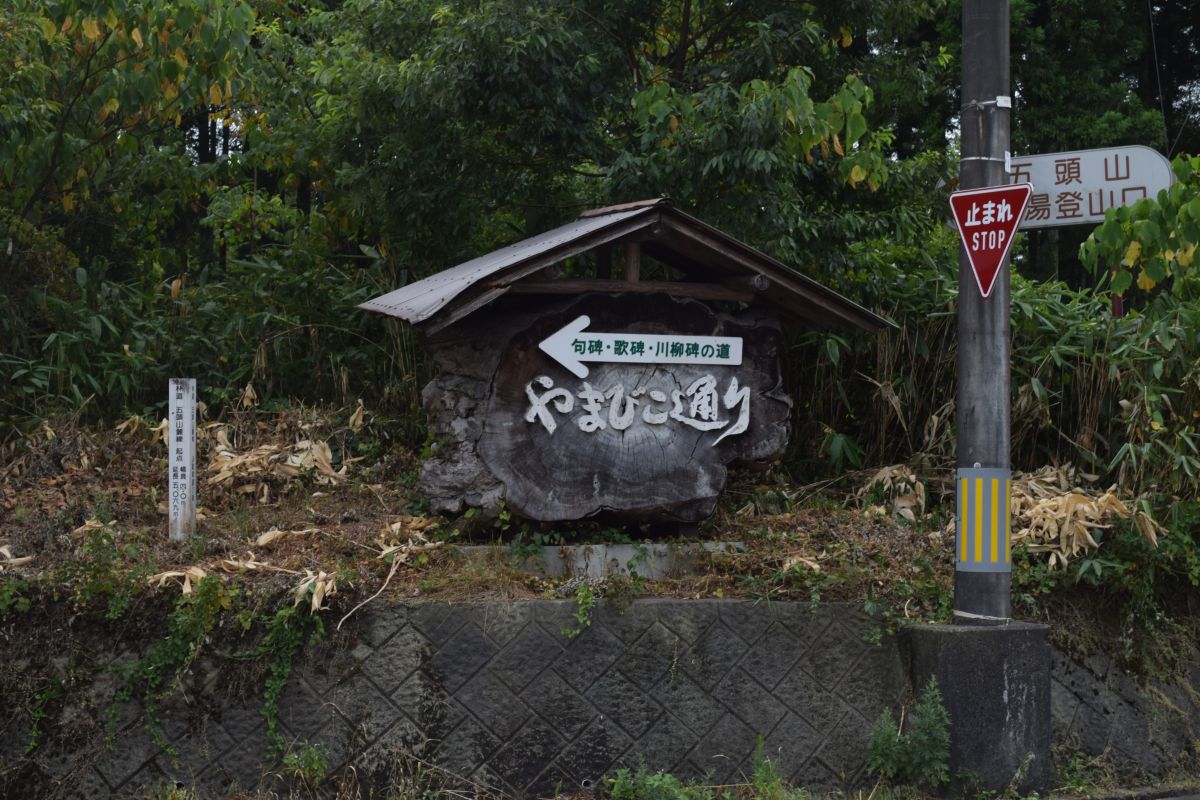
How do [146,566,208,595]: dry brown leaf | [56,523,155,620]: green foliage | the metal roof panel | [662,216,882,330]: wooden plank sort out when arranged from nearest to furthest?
[56,523,155,620]: green foliage < [146,566,208,595]: dry brown leaf < the metal roof panel < [662,216,882,330]: wooden plank

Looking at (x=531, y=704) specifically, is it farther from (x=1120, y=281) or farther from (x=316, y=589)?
(x=1120, y=281)

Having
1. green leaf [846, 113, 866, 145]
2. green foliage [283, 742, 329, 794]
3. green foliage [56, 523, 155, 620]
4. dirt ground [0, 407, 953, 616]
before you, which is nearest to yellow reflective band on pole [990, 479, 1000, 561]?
dirt ground [0, 407, 953, 616]

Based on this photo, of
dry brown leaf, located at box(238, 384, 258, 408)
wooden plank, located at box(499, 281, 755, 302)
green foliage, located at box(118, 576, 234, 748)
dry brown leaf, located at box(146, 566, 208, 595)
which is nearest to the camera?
green foliage, located at box(118, 576, 234, 748)

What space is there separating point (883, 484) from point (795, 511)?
737mm

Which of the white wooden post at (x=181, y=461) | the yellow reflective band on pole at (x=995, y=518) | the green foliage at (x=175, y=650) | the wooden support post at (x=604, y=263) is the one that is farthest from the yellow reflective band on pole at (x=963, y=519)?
the white wooden post at (x=181, y=461)

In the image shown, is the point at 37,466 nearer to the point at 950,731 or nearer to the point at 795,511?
the point at 795,511

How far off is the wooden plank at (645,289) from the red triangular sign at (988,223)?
1458 mm

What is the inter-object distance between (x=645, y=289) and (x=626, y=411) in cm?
75

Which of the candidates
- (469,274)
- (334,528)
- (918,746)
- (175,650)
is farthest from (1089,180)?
(175,650)

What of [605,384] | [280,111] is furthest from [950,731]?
[280,111]

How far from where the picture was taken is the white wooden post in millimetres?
6898

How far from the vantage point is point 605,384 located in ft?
23.5

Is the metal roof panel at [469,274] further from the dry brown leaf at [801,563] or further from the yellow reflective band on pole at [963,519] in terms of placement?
the yellow reflective band on pole at [963,519]

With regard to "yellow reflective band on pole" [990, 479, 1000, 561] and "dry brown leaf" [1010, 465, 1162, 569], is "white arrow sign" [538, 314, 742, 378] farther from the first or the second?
"dry brown leaf" [1010, 465, 1162, 569]
